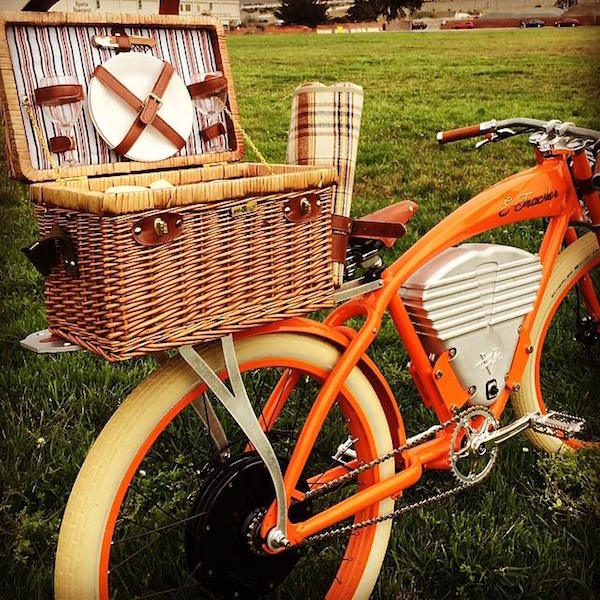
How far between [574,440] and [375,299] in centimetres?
112

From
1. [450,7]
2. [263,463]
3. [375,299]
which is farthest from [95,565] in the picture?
[450,7]

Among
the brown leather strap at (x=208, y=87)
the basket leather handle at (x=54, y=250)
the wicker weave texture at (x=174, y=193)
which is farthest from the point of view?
the brown leather strap at (x=208, y=87)

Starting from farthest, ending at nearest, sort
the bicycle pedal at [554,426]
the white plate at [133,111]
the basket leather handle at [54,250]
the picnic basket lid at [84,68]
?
the bicycle pedal at [554,426] < the white plate at [133,111] < the picnic basket lid at [84,68] < the basket leather handle at [54,250]

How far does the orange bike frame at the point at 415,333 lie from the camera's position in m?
1.83

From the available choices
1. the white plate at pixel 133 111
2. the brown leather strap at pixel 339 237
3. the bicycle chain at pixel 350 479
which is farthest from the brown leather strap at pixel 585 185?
the white plate at pixel 133 111

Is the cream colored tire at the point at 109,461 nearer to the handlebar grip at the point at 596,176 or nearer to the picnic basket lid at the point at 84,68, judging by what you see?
the picnic basket lid at the point at 84,68

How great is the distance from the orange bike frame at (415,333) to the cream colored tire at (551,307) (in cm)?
11

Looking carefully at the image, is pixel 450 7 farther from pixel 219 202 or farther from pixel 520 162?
pixel 520 162

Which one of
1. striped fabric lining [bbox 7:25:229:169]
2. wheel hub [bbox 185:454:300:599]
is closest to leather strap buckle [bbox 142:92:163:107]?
striped fabric lining [bbox 7:25:229:169]

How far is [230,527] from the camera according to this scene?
5.92ft

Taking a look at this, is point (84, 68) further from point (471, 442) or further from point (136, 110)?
point (471, 442)

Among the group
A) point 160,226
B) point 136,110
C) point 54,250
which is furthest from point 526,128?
point 54,250

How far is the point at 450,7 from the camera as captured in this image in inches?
123

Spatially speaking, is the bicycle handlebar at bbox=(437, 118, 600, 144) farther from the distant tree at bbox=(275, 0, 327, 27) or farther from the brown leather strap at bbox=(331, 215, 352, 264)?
the distant tree at bbox=(275, 0, 327, 27)
